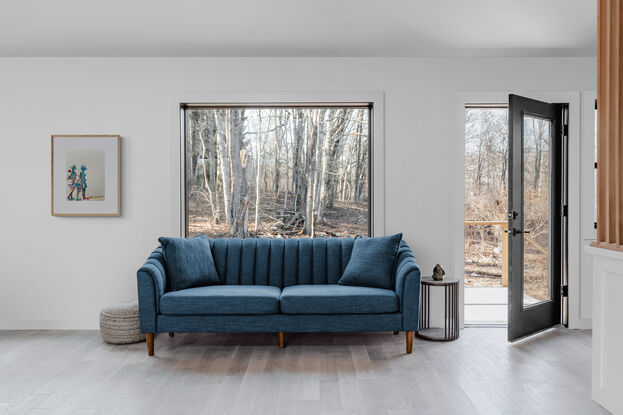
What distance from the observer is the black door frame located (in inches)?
161

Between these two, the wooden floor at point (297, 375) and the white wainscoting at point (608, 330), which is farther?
the wooden floor at point (297, 375)

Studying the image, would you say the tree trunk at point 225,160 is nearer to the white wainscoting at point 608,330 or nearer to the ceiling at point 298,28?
the ceiling at point 298,28

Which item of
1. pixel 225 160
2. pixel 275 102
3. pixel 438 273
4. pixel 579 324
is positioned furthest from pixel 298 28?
pixel 579 324

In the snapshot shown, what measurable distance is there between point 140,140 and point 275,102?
1296 millimetres

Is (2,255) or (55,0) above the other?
(55,0)

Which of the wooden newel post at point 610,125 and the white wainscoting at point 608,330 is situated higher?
the wooden newel post at point 610,125

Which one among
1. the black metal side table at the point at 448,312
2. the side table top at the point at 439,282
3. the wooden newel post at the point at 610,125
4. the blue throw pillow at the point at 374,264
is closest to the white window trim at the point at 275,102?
the blue throw pillow at the point at 374,264

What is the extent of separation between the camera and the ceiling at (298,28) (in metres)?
3.56

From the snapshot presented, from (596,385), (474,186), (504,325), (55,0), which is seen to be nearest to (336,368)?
(596,385)

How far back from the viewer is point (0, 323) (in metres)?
4.60

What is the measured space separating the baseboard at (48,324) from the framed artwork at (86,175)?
0.98 m

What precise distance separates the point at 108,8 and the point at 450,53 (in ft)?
9.41

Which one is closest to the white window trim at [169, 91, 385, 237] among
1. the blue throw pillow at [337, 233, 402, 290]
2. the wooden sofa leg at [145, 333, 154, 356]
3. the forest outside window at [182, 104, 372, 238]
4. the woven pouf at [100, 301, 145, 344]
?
the forest outside window at [182, 104, 372, 238]

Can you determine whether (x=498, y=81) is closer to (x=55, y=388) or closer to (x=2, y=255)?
(x=55, y=388)
